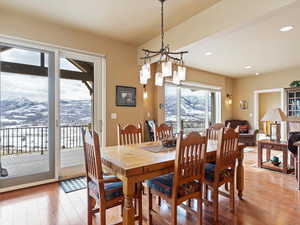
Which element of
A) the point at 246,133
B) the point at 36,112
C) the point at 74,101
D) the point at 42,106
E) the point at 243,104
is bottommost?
→ the point at 246,133

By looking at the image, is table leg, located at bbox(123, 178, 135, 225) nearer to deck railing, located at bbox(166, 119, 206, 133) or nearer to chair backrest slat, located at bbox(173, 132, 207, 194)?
chair backrest slat, located at bbox(173, 132, 207, 194)

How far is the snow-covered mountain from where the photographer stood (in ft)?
9.63

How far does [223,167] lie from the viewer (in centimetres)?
211

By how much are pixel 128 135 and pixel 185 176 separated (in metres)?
1.33

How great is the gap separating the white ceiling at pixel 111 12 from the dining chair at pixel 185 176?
2070 millimetres

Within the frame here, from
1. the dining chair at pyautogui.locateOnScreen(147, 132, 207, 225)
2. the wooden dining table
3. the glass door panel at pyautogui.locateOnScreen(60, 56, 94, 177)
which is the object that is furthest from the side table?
the glass door panel at pyautogui.locateOnScreen(60, 56, 94, 177)

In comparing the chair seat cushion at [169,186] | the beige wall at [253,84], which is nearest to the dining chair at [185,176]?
the chair seat cushion at [169,186]

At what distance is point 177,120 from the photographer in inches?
228

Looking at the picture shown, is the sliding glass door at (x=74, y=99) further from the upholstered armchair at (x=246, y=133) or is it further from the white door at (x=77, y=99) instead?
the upholstered armchair at (x=246, y=133)

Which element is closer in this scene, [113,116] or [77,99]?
[77,99]

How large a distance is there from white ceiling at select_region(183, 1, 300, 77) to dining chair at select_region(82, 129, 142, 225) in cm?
242

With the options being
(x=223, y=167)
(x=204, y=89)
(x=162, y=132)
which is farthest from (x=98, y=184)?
(x=204, y=89)

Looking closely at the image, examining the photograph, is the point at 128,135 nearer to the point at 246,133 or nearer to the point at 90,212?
the point at 90,212

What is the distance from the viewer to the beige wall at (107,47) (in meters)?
2.89
